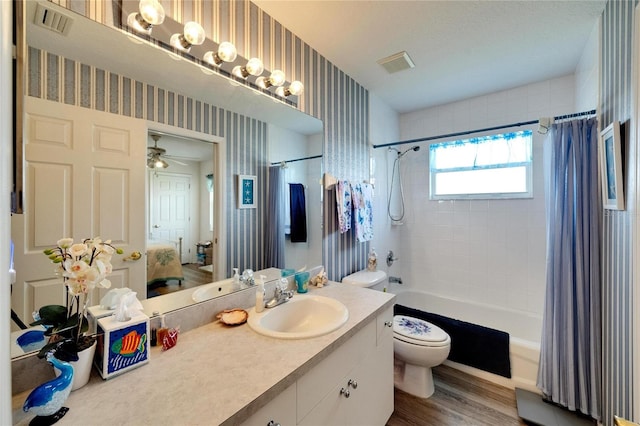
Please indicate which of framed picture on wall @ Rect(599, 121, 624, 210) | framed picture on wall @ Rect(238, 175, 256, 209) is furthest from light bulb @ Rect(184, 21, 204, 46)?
framed picture on wall @ Rect(599, 121, 624, 210)

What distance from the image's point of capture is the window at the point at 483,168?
259cm

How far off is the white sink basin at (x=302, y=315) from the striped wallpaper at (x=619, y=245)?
1289 millimetres

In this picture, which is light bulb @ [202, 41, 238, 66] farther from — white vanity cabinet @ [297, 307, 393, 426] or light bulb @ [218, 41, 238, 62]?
white vanity cabinet @ [297, 307, 393, 426]

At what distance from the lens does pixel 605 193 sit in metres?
1.50

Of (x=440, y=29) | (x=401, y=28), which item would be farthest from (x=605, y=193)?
(x=401, y=28)

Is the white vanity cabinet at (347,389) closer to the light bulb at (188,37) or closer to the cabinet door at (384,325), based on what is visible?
the cabinet door at (384,325)

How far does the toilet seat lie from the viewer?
190cm

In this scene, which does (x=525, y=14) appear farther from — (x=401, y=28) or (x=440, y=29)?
(x=401, y=28)

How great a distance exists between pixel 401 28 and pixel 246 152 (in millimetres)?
1297

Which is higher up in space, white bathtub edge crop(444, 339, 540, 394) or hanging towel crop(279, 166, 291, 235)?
hanging towel crop(279, 166, 291, 235)

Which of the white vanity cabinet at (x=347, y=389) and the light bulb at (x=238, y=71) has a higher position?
the light bulb at (x=238, y=71)

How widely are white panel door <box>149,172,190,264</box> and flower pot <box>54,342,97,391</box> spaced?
45 cm

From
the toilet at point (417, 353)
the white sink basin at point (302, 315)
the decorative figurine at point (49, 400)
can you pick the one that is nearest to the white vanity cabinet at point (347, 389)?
the white sink basin at point (302, 315)

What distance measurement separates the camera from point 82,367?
0.78 m
